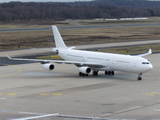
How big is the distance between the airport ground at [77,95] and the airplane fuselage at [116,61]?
1.62 metres

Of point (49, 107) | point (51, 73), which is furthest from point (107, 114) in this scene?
point (51, 73)

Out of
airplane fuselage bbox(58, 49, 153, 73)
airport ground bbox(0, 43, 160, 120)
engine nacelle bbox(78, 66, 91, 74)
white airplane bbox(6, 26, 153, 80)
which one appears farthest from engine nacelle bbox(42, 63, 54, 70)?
airplane fuselage bbox(58, 49, 153, 73)

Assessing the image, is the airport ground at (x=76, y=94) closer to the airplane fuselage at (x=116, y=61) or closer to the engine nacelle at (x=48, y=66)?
the engine nacelle at (x=48, y=66)

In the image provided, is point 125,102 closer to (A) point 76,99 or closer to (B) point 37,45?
(A) point 76,99

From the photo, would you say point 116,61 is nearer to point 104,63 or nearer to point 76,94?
point 104,63

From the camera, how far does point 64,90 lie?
42281 millimetres

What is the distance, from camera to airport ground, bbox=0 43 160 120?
3136cm

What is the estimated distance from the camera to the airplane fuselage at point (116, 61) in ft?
155

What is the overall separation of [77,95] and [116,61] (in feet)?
40.3

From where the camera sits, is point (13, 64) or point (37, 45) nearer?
point (13, 64)

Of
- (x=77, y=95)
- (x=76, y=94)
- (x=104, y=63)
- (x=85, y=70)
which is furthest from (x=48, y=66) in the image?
(x=77, y=95)

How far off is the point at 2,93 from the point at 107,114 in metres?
15.2

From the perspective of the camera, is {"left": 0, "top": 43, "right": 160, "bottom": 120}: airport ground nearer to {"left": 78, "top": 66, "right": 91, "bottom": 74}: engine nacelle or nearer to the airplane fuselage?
{"left": 78, "top": 66, "right": 91, "bottom": 74}: engine nacelle

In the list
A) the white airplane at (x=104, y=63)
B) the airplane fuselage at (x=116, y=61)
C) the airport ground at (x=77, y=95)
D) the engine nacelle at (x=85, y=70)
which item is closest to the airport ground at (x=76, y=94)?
the airport ground at (x=77, y=95)
